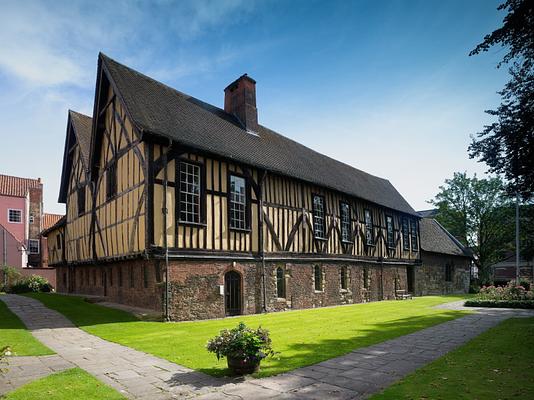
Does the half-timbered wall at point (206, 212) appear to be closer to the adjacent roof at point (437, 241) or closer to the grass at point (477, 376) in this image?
the grass at point (477, 376)

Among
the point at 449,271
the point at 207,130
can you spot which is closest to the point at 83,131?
the point at 207,130

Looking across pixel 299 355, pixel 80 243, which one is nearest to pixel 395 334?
pixel 299 355

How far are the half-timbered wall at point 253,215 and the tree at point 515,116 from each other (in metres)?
8.51

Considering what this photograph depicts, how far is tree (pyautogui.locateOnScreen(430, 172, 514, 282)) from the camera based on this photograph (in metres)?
43.1

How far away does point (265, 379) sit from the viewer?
669 centimetres

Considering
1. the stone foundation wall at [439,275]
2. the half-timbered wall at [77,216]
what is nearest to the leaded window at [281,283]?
the half-timbered wall at [77,216]

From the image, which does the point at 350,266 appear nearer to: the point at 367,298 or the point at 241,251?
the point at 367,298

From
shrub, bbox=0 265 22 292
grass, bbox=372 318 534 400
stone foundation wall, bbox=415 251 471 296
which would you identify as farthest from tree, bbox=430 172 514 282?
shrub, bbox=0 265 22 292

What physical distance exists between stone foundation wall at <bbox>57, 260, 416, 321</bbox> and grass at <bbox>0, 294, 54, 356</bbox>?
159 inches

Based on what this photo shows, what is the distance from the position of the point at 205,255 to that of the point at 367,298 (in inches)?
568

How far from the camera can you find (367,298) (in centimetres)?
2569

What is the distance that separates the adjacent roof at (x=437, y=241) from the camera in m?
36.2

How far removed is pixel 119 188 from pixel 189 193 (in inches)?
149

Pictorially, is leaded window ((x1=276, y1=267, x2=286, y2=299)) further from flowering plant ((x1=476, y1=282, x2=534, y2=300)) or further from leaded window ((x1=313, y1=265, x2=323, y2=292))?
flowering plant ((x1=476, y1=282, x2=534, y2=300))
